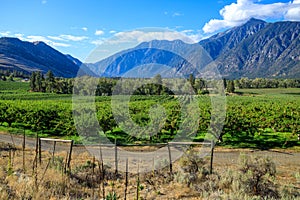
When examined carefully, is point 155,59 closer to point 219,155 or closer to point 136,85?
point 136,85

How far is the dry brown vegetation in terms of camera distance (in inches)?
286

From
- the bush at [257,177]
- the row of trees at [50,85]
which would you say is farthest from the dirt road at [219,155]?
the row of trees at [50,85]

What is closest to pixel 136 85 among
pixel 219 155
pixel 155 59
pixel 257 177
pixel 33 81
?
pixel 155 59

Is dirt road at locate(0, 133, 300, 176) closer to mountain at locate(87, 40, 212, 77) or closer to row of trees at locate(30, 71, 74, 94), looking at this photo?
mountain at locate(87, 40, 212, 77)

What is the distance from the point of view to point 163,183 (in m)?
9.09

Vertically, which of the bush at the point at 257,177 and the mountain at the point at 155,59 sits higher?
the mountain at the point at 155,59

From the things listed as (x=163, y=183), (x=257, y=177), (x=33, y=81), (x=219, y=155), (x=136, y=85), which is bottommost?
(x=219, y=155)

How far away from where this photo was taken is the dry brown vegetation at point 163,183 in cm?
726

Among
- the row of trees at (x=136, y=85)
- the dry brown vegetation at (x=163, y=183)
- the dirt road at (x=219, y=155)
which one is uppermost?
the row of trees at (x=136, y=85)

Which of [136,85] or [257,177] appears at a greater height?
[136,85]

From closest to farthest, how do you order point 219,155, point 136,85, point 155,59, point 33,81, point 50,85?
point 155,59 → point 136,85 → point 219,155 → point 50,85 → point 33,81

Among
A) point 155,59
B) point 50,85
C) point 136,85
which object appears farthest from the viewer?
point 50,85

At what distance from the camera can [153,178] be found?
31.2ft

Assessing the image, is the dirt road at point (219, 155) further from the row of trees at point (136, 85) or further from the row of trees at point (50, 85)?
the row of trees at point (50, 85)
